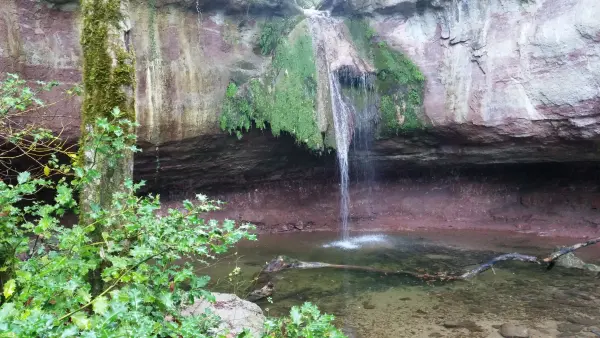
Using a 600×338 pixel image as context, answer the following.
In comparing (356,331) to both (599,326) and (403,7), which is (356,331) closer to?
(599,326)

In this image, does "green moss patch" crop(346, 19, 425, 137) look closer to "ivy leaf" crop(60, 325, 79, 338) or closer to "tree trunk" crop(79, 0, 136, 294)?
"tree trunk" crop(79, 0, 136, 294)

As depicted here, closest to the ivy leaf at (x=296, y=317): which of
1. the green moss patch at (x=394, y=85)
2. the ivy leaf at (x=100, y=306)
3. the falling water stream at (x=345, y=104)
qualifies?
the ivy leaf at (x=100, y=306)

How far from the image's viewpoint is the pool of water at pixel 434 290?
468 cm

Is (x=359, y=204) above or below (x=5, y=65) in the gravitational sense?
below

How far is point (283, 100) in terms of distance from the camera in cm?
847

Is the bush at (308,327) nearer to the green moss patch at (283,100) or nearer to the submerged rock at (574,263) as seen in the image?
the submerged rock at (574,263)

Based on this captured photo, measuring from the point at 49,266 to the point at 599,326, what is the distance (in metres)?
5.24

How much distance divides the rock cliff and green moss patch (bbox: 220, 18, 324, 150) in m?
0.12

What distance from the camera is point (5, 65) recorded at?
21.1 feet

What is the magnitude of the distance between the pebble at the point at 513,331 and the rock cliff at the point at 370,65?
14.4ft

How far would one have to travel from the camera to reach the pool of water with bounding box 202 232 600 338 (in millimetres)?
4676

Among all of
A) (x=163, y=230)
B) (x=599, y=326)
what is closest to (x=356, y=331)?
(x=599, y=326)

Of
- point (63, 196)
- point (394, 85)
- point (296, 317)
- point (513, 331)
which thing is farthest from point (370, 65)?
point (63, 196)

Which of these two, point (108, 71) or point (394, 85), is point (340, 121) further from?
point (108, 71)
